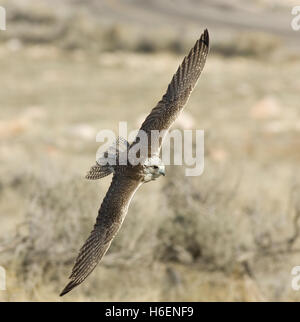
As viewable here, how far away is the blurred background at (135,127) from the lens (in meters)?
8.89

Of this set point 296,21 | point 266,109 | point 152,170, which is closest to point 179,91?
point 152,170

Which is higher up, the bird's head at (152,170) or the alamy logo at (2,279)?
the bird's head at (152,170)

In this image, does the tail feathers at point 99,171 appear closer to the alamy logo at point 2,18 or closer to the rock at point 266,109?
the rock at point 266,109

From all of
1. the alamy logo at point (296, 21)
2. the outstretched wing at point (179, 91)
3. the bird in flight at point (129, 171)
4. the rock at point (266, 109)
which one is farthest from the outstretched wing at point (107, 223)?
the alamy logo at point (296, 21)

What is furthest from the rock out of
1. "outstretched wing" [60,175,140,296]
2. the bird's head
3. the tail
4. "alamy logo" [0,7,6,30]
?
"outstretched wing" [60,175,140,296]

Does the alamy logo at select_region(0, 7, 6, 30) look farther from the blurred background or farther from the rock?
the rock

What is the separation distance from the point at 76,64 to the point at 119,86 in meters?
3.31

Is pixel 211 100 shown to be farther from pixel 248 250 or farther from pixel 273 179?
pixel 248 250

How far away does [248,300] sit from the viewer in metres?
8.73

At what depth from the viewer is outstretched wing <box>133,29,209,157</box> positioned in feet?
22.2

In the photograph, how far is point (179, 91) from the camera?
695 centimetres

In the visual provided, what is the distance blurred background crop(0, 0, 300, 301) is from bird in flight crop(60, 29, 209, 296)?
1841 mm

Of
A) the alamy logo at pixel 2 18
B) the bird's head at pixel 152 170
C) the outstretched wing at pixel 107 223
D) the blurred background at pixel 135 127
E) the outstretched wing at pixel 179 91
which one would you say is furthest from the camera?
the alamy logo at pixel 2 18

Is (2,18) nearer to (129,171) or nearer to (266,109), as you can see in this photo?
(266,109)
